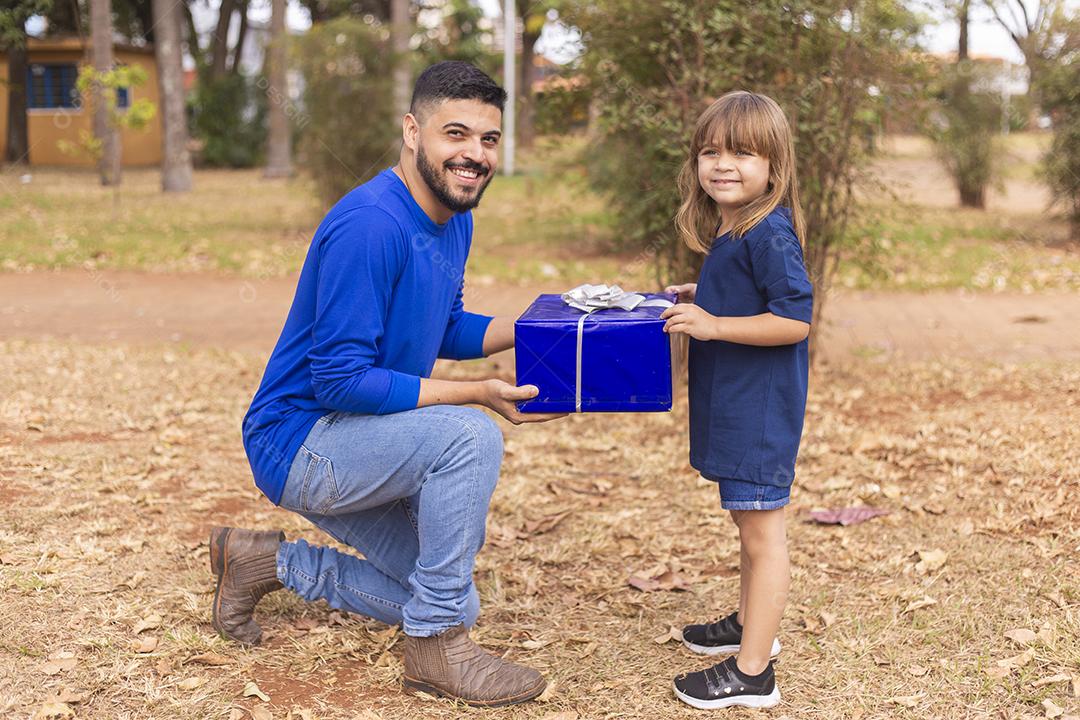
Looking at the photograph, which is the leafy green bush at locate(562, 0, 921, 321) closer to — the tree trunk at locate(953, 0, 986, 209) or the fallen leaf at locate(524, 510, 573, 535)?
the fallen leaf at locate(524, 510, 573, 535)

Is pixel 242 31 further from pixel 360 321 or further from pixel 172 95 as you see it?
pixel 360 321

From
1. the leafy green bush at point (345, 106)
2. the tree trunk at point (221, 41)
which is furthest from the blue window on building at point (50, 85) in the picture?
the leafy green bush at point (345, 106)

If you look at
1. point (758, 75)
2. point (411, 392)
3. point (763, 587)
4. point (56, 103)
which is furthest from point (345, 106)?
point (56, 103)

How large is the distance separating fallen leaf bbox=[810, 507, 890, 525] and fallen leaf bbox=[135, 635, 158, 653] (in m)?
2.64

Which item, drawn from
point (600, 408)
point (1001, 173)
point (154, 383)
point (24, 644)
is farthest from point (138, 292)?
point (1001, 173)

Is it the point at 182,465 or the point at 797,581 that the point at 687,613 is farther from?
the point at 182,465

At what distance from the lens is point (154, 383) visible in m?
6.67

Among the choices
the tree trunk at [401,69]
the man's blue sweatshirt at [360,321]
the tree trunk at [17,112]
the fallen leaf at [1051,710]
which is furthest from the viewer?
the tree trunk at [17,112]

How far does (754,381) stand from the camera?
9.82 ft

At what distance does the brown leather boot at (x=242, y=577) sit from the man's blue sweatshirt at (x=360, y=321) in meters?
0.34

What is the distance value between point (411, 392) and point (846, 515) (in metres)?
2.37

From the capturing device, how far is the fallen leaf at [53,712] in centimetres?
293

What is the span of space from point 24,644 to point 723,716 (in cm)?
211

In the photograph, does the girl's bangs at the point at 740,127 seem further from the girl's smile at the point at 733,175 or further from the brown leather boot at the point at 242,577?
the brown leather boot at the point at 242,577
